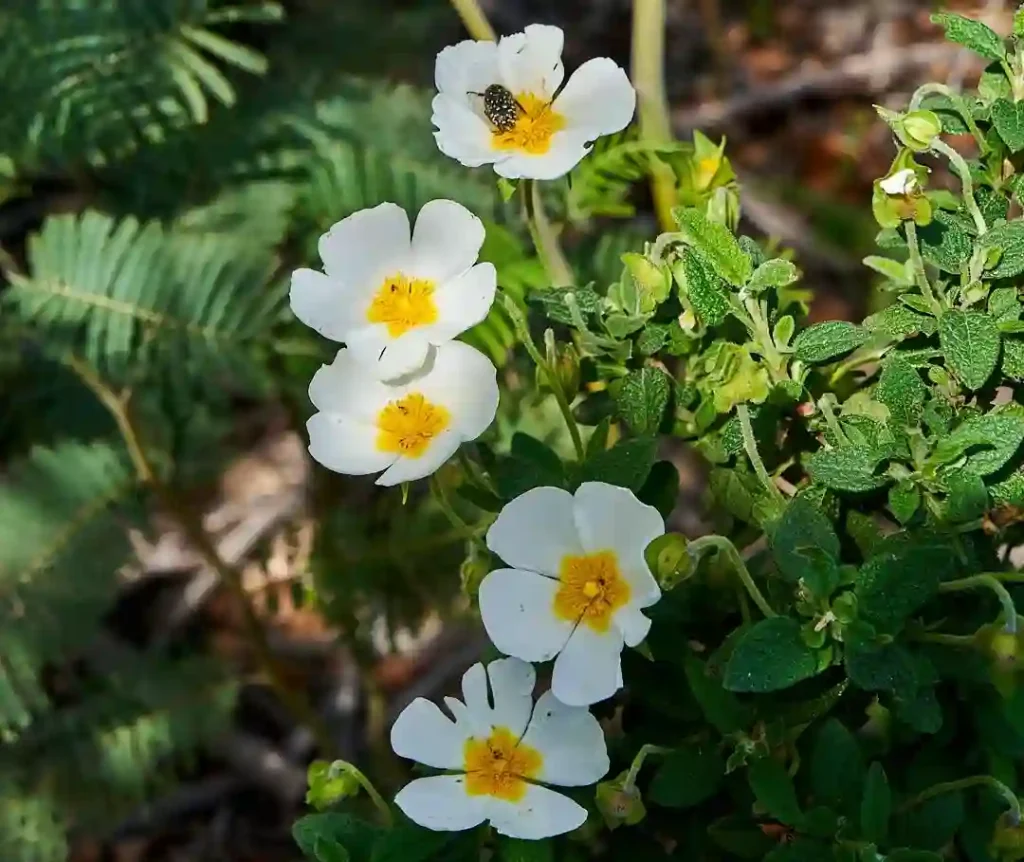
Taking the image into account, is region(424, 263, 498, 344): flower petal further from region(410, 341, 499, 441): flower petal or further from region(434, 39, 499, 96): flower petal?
region(434, 39, 499, 96): flower petal

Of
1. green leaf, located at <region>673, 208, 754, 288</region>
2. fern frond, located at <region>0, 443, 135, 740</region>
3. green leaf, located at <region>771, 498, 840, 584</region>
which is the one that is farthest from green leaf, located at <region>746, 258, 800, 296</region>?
fern frond, located at <region>0, 443, 135, 740</region>

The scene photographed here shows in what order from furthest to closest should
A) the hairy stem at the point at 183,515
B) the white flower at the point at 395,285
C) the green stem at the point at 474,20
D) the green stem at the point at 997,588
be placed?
the hairy stem at the point at 183,515
the green stem at the point at 474,20
the white flower at the point at 395,285
the green stem at the point at 997,588

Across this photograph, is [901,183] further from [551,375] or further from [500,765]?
[500,765]

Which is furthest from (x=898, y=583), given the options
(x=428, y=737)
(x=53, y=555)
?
(x=53, y=555)

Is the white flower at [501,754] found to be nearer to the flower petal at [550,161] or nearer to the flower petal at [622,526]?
the flower petal at [622,526]

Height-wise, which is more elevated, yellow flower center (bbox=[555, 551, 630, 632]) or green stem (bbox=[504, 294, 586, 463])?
green stem (bbox=[504, 294, 586, 463])

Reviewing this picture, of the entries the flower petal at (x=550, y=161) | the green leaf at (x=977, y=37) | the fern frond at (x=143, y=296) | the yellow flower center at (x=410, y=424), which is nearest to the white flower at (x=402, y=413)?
the yellow flower center at (x=410, y=424)
